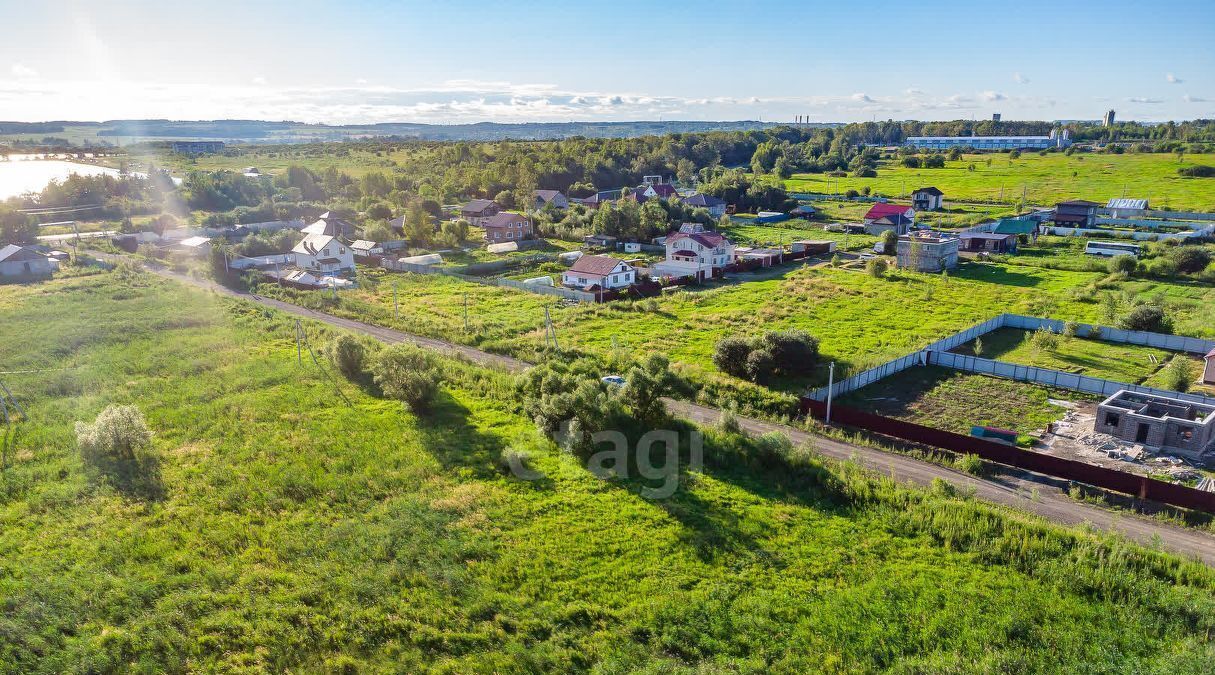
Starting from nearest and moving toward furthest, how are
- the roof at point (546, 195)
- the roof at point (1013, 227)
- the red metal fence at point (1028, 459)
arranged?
the red metal fence at point (1028, 459)
the roof at point (1013, 227)
the roof at point (546, 195)

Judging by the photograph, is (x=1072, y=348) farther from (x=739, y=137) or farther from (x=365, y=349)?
(x=739, y=137)

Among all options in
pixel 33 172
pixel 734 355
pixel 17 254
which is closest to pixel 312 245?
pixel 17 254

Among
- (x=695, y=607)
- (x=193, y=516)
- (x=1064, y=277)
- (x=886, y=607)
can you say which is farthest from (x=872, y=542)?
(x=1064, y=277)

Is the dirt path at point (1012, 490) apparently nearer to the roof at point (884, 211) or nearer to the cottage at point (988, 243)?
the cottage at point (988, 243)

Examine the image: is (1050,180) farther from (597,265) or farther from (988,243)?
(597,265)

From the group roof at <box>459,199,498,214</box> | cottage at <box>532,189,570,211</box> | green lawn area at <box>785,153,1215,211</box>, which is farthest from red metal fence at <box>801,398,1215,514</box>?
green lawn area at <box>785,153,1215,211</box>

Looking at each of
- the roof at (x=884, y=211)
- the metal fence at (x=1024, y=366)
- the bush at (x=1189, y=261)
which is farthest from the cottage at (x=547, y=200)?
the bush at (x=1189, y=261)

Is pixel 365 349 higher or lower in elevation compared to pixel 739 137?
lower

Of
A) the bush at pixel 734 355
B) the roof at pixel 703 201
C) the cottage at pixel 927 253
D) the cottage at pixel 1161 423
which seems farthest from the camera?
the roof at pixel 703 201

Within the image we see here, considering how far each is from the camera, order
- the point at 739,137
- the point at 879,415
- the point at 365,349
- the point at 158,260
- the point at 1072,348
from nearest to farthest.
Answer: the point at 879,415, the point at 365,349, the point at 1072,348, the point at 158,260, the point at 739,137
